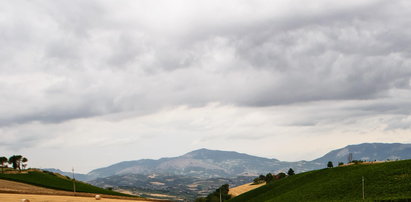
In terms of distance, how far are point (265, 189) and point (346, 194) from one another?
5727cm

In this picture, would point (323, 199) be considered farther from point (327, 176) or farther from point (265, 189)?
point (265, 189)

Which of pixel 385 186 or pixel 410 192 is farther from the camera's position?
pixel 385 186

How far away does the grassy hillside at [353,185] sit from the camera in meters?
93.6

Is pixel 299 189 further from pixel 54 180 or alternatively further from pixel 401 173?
pixel 54 180

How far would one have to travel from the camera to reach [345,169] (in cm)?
13538

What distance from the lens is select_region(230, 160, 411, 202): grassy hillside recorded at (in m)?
93.6

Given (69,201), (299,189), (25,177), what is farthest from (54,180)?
(299,189)

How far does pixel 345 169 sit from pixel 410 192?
157 feet

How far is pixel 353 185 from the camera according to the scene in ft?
352

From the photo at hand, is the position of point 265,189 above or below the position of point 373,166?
below

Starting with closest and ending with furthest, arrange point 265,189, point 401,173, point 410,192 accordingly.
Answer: point 410,192
point 401,173
point 265,189

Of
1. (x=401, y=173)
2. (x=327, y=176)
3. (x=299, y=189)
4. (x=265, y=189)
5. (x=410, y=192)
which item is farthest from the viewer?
(x=265, y=189)

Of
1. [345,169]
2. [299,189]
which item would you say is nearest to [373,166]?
[345,169]

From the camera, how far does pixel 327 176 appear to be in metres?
132
